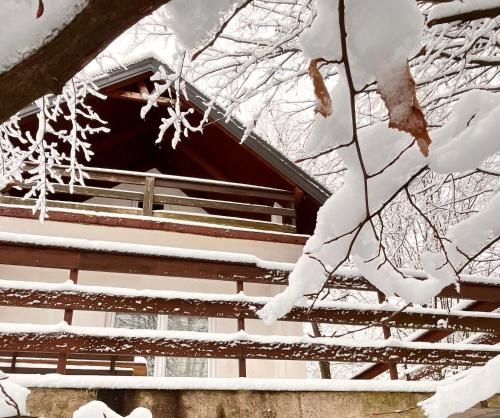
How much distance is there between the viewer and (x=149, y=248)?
3633 mm

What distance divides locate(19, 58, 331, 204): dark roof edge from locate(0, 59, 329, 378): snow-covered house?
17mm

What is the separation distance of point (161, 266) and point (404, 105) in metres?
3.00

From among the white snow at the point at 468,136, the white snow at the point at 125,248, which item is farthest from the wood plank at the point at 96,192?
the white snow at the point at 468,136

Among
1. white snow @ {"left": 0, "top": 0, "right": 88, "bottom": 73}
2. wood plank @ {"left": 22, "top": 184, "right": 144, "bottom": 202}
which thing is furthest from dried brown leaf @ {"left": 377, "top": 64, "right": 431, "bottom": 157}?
wood plank @ {"left": 22, "top": 184, "right": 144, "bottom": 202}

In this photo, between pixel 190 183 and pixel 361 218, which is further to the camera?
pixel 190 183

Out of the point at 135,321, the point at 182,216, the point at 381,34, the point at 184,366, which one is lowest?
the point at 381,34

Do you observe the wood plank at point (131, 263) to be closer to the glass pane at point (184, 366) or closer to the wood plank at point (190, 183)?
the glass pane at point (184, 366)

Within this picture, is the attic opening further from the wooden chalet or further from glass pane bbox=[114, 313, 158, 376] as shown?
glass pane bbox=[114, 313, 158, 376]

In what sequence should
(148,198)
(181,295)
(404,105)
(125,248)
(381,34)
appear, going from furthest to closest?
1. (148,198)
2. (125,248)
3. (181,295)
4. (381,34)
5. (404,105)

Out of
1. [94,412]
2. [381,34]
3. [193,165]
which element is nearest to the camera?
[381,34]

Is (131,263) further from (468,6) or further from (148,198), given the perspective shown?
(148,198)

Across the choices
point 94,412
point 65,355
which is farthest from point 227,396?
point 94,412

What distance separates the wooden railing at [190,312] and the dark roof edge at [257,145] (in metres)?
3.58

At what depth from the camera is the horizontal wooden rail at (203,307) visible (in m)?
3.03
